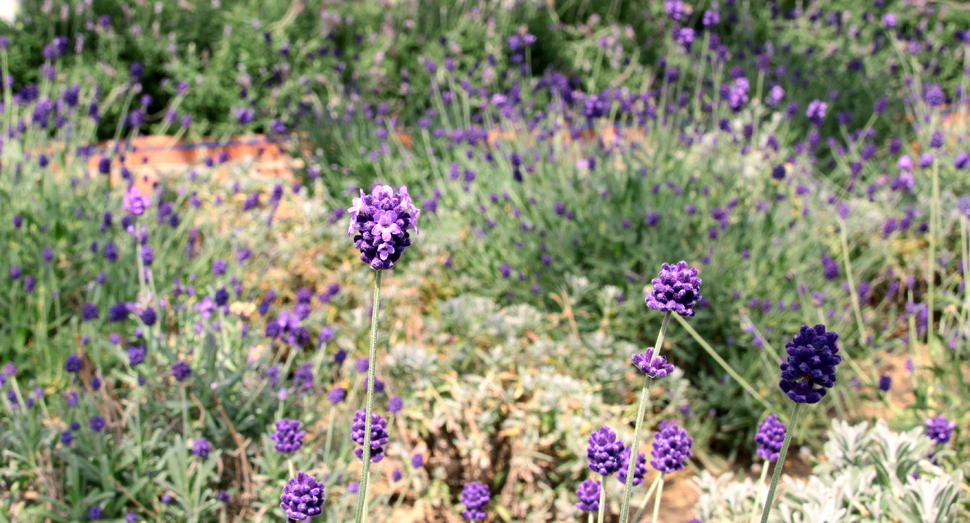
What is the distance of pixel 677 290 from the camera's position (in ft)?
3.80

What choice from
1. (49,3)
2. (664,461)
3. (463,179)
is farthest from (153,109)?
(664,461)

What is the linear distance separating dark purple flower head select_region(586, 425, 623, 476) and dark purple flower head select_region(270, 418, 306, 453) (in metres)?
0.67

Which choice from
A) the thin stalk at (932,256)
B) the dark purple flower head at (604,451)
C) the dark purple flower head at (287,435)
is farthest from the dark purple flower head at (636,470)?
the thin stalk at (932,256)

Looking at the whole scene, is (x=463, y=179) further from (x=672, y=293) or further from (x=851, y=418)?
(x=672, y=293)

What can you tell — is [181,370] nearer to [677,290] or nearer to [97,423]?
[97,423]

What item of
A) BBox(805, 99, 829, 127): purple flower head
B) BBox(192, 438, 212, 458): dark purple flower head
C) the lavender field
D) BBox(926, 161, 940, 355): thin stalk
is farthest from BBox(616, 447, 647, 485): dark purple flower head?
BBox(805, 99, 829, 127): purple flower head

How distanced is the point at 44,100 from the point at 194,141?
4.33ft

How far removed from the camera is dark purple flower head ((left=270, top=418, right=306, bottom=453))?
1.62m

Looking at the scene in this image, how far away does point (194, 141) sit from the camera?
191 inches

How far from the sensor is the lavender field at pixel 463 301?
190 centimetres

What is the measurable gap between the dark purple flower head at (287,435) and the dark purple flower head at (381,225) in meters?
0.65

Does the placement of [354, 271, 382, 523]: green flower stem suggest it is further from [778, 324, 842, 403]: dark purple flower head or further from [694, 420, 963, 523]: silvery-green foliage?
[694, 420, 963, 523]: silvery-green foliage

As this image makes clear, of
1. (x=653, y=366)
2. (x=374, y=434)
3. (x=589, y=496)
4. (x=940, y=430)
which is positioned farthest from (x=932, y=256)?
(x=374, y=434)

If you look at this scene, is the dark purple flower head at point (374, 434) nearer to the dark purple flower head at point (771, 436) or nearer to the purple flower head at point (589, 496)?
the purple flower head at point (589, 496)
